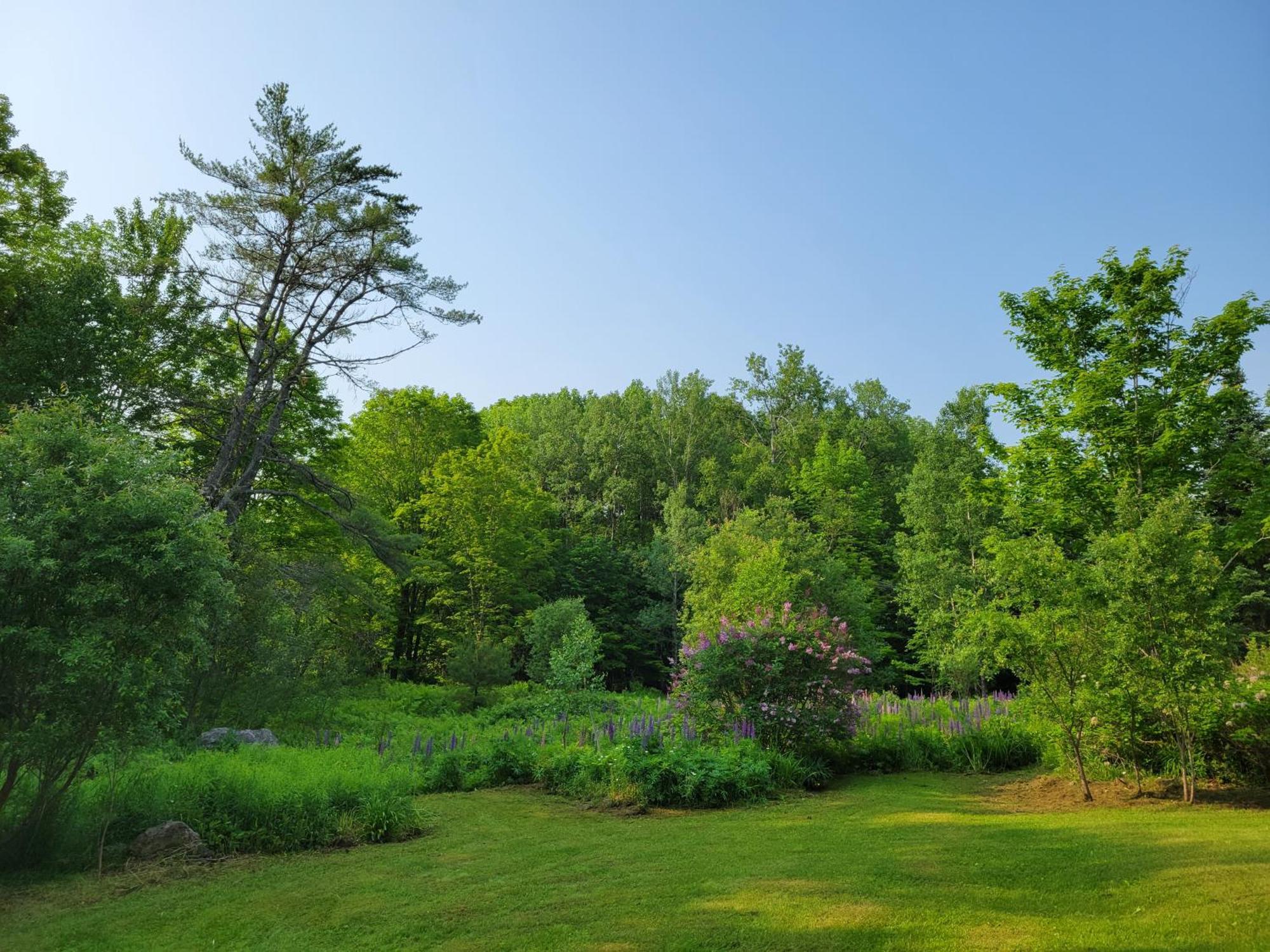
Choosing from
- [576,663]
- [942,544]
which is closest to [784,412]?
[942,544]

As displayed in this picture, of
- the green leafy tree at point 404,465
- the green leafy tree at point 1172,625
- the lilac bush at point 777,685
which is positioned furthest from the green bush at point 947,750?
the green leafy tree at point 404,465

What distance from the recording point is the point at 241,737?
10742 mm

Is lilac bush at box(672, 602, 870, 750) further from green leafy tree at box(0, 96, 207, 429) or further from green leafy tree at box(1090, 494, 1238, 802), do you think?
green leafy tree at box(0, 96, 207, 429)

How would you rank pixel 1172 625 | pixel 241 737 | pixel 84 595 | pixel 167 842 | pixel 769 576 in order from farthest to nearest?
1. pixel 769 576
2. pixel 241 737
3. pixel 1172 625
4. pixel 167 842
5. pixel 84 595

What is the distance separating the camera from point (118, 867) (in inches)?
234

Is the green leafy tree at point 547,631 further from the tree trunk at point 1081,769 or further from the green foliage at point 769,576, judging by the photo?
the tree trunk at point 1081,769

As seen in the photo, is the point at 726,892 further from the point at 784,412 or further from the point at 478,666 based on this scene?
the point at 784,412

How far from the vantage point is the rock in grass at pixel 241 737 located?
33.9ft

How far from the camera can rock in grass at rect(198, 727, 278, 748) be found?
1032cm

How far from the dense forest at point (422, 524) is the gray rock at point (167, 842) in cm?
78

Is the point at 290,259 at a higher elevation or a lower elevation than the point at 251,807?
higher

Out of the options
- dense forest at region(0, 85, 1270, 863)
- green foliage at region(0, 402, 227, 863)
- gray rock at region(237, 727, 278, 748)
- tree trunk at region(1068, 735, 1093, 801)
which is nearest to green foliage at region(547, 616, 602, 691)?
dense forest at region(0, 85, 1270, 863)

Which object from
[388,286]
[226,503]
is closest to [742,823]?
[226,503]

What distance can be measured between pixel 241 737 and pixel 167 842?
488 centimetres
